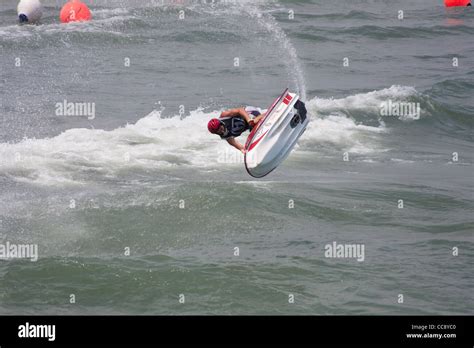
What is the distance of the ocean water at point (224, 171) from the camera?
42.4 feet

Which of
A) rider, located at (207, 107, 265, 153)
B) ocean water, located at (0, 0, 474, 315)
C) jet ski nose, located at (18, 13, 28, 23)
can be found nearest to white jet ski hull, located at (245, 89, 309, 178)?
rider, located at (207, 107, 265, 153)

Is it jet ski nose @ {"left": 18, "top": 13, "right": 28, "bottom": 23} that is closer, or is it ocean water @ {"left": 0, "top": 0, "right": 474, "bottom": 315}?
ocean water @ {"left": 0, "top": 0, "right": 474, "bottom": 315}

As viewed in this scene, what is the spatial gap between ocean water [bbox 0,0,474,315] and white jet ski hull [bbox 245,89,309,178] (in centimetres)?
124

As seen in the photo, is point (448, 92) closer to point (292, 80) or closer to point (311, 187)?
point (292, 80)

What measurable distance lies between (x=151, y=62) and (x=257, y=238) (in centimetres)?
1436

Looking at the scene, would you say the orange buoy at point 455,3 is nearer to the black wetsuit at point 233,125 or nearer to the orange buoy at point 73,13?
the orange buoy at point 73,13

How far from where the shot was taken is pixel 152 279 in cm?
1305

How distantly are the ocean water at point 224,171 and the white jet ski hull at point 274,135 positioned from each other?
1.24 meters

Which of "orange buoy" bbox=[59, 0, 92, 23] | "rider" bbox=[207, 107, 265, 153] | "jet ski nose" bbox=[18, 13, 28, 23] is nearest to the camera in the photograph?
"rider" bbox=[207, 107, 265, 153]

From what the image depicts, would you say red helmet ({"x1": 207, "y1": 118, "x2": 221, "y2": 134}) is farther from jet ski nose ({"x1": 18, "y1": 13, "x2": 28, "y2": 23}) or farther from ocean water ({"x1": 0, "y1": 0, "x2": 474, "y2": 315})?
jet ski nose ({"x1": 18, "y1": 13, "x2": 28, "y2": 23})

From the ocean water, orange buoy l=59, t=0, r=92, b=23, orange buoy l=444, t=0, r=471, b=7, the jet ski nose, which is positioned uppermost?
orange buoy l=444, t=0, r=471, b=7

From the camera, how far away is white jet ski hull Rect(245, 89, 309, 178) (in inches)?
563

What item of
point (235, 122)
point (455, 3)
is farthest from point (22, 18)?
point (235, 122)
